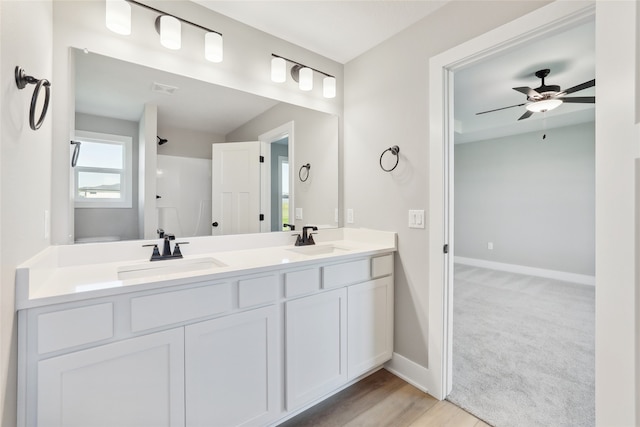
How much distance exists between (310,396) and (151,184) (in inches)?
57.3

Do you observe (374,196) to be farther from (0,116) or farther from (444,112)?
(0,116)

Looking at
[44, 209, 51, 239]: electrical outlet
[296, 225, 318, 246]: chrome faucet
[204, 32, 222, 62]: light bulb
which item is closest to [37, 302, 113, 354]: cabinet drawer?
[44, 209, 51, 239]: electrical outlet

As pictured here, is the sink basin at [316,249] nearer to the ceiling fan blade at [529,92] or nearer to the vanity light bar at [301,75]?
the vanity light bar at [301,75]

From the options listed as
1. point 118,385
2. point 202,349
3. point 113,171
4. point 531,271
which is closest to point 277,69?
point 113,171

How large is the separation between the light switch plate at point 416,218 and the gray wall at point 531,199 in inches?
155

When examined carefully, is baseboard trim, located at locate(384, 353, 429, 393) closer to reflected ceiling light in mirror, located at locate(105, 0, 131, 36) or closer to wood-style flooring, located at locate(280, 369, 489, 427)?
wood-style flooring, located at locate(280, 369, 489, 427)

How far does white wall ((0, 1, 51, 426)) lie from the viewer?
2.51 ft

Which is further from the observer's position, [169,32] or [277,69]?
[277,69]

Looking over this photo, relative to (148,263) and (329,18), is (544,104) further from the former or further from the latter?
(148,263)

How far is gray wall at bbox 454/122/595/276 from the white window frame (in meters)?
5.46

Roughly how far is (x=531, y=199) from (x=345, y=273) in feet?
14.7

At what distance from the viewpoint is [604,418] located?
73 centimetres

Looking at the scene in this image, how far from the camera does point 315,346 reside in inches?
61.3

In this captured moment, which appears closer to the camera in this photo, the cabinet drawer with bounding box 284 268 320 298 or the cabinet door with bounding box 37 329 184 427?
the cabinet door with bounding box 37 329 184 427
